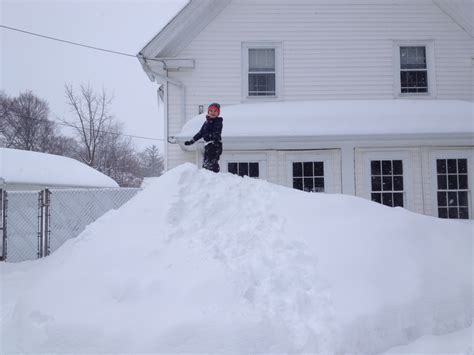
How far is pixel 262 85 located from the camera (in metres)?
10.0

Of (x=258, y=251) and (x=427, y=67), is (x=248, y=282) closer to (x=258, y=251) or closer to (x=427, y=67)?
(x=258, y=251)

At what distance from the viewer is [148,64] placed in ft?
31.5

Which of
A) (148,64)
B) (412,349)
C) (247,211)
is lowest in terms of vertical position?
(412,349)

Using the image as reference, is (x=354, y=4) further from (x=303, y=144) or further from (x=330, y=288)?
(x=330, y=288)

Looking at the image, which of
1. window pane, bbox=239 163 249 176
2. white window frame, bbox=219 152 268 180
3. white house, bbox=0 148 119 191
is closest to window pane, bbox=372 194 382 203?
white window frame, bbox=219 152 268 180

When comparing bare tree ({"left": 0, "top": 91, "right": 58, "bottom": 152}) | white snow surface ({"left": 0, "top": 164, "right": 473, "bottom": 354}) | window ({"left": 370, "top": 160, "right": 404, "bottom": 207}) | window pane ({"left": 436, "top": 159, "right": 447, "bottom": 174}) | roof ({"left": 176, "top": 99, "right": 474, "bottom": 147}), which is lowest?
white snow surface ({"left": 0, "top": 164, "right": 473, "bottom": 354})

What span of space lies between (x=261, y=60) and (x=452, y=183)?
597 cm

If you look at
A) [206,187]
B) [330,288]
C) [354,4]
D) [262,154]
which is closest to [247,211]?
[206,187]

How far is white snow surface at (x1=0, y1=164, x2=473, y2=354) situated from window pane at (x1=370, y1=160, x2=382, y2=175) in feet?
13.9

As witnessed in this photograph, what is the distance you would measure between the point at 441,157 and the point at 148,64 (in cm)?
798

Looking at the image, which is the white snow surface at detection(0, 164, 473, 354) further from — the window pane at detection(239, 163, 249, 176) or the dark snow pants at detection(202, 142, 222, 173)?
the window pane at detection(239, 163, 249, 176)

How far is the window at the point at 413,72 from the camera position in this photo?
10.1m

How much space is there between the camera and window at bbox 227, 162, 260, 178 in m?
9.21

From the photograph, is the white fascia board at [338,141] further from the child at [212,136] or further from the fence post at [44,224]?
the fence post at [44,224]
